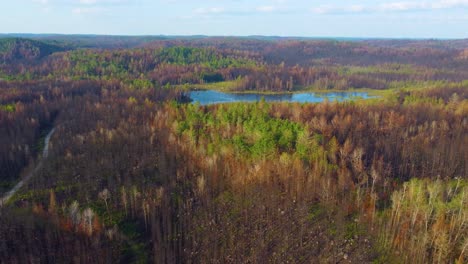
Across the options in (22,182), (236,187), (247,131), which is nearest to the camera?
(236,187)

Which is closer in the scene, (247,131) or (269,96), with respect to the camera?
(247,131)

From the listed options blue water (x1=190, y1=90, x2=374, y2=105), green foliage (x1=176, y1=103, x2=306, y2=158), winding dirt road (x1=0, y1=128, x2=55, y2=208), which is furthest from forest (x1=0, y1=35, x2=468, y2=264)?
blue water (x1=190, y1=90, x2=374, y2=105)

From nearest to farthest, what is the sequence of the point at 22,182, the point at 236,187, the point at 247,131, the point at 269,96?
the point at 236,187, the point at 22,182, the point at 247,131, the point at 269,96

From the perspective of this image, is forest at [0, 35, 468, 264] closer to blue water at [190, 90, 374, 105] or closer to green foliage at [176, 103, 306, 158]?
green foliage at [176, 103, 306, 158]

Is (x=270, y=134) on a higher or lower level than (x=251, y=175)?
higher

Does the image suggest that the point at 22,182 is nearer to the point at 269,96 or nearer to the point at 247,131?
the point at 247,131

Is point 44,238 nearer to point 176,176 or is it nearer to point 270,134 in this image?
point 176,176

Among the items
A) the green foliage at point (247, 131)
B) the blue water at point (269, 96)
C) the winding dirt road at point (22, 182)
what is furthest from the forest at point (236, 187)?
the blue water at point (269, 96)

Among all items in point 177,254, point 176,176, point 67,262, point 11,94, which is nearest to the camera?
point 67,262

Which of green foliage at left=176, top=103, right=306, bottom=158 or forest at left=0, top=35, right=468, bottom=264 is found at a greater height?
green foliage at left=176, top=103, right=306, bottom=158

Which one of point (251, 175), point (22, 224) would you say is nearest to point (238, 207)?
point (251, 175)

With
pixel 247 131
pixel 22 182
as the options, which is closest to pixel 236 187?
pixel 247 131
